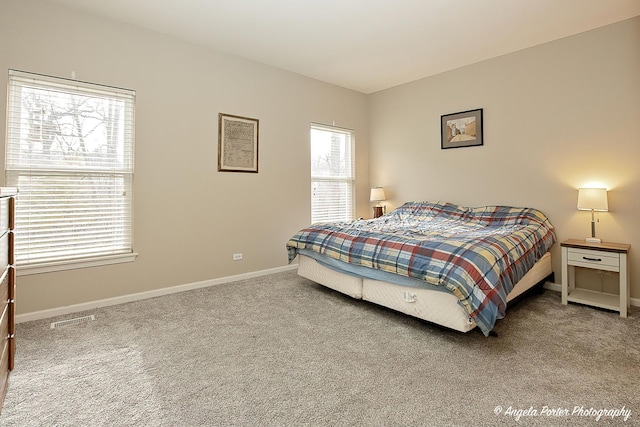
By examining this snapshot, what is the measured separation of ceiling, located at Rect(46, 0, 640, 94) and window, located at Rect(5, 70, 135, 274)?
2.65ft

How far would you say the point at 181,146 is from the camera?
3.39m

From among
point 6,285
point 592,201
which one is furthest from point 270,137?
point 592,201

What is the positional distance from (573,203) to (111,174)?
→ 4.64m

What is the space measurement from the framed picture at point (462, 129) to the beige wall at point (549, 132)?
0.25 feet

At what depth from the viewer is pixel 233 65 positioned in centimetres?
376

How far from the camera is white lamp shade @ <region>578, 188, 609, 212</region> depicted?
2.97 metres

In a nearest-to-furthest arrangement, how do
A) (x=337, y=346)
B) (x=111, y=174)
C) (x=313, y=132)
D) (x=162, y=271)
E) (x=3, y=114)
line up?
(x=337, y=346) → (x=3, y=114) → (x=111, y=174) → (x=162, y=271) → (x=313, y=132)

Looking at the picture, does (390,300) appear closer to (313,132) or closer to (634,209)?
(634,209)

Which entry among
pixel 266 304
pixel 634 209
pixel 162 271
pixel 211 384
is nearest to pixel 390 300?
pixel 266 304

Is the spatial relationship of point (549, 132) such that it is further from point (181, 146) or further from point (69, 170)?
point (69, 170)

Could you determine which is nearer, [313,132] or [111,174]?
[111,174]

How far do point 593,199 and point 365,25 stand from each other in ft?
8.92

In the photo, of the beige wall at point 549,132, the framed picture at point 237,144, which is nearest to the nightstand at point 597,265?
the beige wall at point 549,132

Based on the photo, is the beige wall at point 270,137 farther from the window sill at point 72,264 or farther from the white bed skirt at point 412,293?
the white bed skirt at point 412,293
